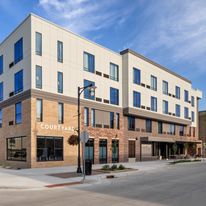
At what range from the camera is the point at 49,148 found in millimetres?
29328

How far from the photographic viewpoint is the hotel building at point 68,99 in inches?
1134

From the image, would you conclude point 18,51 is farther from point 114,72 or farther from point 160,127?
point 160,127

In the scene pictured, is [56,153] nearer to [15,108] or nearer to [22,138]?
[22,138]

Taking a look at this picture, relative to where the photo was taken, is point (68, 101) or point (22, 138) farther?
point (68, 101)

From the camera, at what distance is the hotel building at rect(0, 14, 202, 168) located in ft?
94.5

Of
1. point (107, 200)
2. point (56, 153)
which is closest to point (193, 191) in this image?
point (107, 200)

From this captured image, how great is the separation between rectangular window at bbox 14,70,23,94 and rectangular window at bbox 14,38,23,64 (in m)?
1.41

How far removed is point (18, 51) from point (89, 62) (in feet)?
26.1

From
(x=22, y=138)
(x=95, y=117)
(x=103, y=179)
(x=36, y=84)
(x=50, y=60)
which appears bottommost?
(x=103, y=179)

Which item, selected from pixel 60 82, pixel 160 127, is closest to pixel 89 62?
pixel 60 82

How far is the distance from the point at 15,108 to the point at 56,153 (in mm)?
6132

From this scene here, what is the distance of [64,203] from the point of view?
11.2m

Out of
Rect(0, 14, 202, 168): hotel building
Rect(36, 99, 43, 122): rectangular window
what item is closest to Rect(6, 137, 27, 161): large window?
Rect(0, 14, 202, 168): hotel building

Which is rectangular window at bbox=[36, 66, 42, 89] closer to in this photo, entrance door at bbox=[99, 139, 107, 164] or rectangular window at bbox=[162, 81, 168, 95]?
entrance door at bbox=[99, 139, 107, 164]
